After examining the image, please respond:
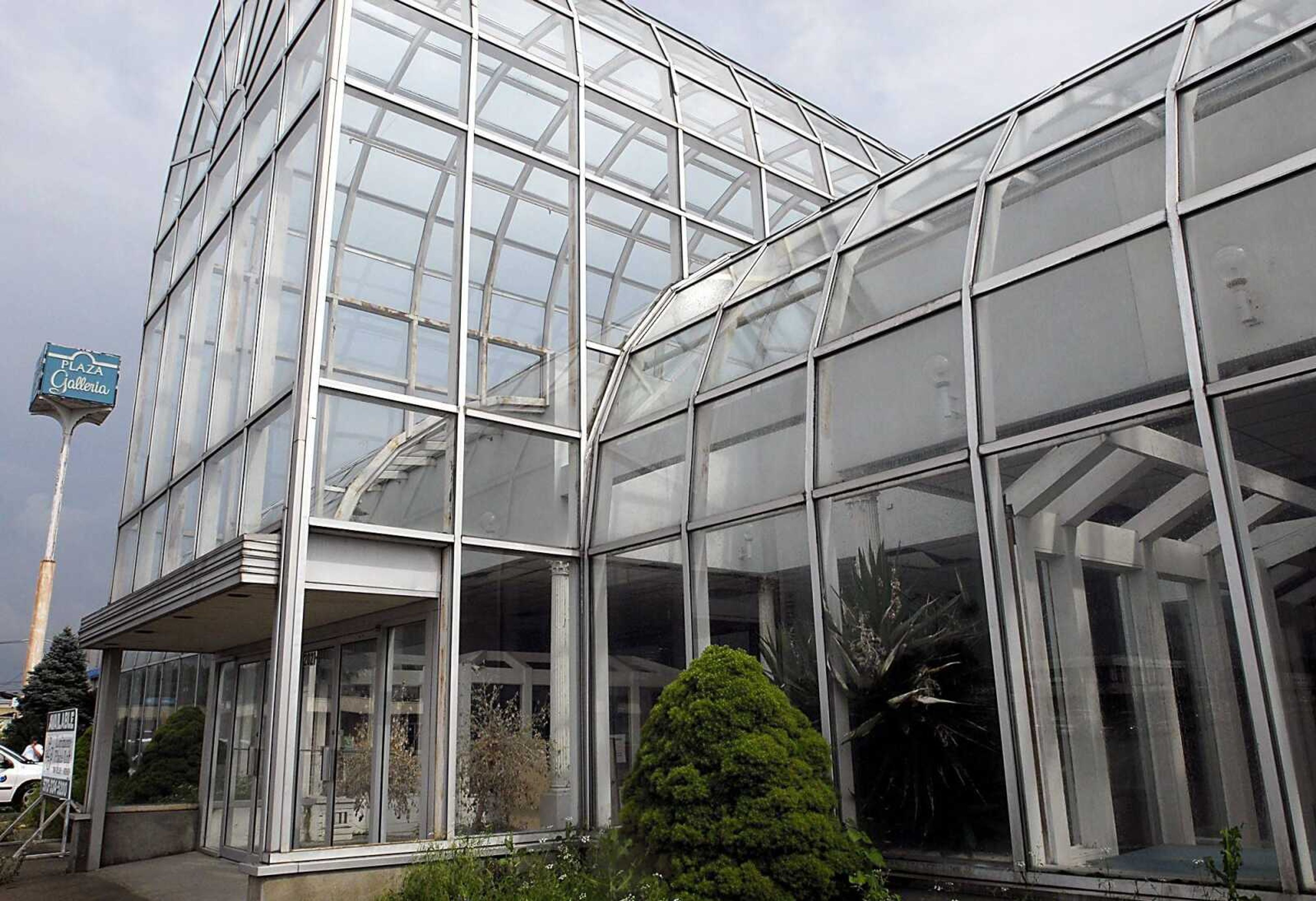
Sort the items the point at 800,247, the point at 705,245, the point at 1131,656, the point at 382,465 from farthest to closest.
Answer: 1. the point at 705,245
2. the point at 800,247
3. the point at 382,465
4. the point at 1131,656

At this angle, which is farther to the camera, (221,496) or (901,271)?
(221,496)

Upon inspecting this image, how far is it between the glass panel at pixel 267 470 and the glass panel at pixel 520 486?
6.00 ft

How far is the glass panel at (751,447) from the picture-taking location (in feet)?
31.1

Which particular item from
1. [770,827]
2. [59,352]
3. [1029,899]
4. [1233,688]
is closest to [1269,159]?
[1233,688]

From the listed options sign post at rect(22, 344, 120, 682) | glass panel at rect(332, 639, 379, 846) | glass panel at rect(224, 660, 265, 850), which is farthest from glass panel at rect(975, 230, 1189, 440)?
sign post at rect(22, 344, 120, 682)

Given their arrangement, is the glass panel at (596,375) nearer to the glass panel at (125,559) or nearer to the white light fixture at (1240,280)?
the white light fixture at (1240,280)

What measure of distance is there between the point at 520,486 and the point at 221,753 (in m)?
6.58

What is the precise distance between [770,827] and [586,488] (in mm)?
5079

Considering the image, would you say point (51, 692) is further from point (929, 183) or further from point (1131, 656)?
point (1131, 656)

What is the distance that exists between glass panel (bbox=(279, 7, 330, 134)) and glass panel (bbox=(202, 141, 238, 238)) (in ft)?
6.86

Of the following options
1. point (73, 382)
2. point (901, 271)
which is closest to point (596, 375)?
point (901, 271)

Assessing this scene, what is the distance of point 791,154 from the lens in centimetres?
1634

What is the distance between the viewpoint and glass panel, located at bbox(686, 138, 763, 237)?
572 inches

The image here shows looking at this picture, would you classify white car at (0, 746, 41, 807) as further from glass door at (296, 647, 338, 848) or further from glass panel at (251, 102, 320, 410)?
glass panel at (251, 102, 320, 410)
